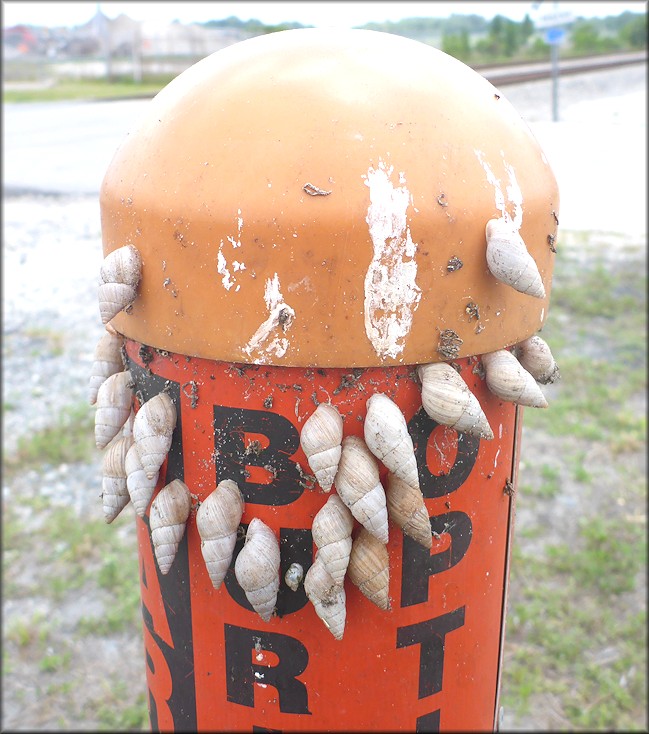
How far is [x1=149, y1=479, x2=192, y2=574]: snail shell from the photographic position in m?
1.28

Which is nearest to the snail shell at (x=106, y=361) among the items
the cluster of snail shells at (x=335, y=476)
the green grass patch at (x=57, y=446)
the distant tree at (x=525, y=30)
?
the cluster of snail shells at (x=335, y=476)

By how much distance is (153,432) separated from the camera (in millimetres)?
1259

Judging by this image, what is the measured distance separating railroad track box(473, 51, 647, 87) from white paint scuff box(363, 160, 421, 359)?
11.7 meters

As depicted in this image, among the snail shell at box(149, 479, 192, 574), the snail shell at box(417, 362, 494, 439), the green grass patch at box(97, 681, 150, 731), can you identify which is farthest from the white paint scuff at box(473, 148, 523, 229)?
the green grass patch at box(97, 681, 150, 731)

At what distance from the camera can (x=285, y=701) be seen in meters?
1.39

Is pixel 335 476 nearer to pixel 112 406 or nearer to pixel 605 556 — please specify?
pixel 112 406

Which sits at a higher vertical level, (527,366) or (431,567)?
(527,366)

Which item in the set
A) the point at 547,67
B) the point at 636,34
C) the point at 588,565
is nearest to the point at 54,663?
the point at 588,565

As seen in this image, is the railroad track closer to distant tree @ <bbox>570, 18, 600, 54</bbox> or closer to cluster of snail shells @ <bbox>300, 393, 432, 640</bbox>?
distant tree @ <bbox>570, 18, 600, 54</bbox>

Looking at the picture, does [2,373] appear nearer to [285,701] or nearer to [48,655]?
[48,655]

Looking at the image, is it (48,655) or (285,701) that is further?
(48,655)

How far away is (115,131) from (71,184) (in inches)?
131

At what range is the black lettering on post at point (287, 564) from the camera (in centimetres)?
127

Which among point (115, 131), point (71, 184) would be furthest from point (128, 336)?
point (115, 131)
